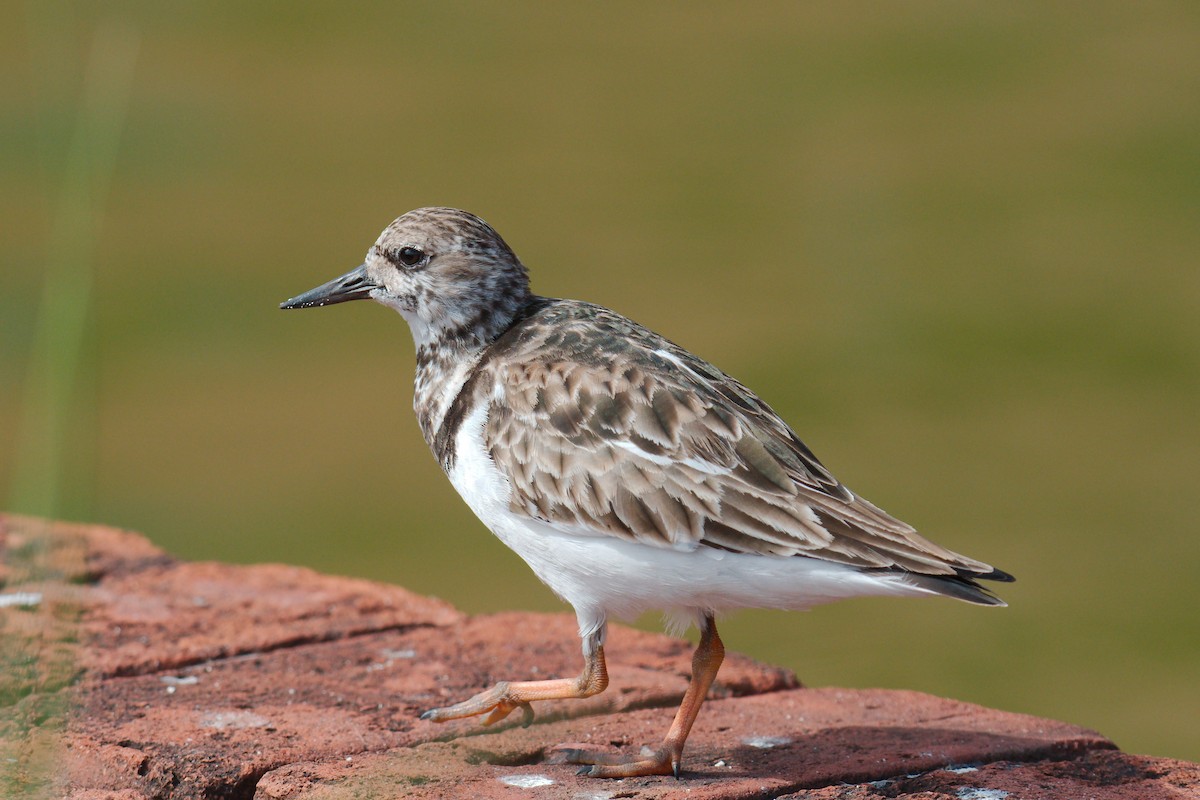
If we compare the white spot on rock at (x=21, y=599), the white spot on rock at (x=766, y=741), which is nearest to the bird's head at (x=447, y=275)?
the white spot on rock at (x=766, y=741)

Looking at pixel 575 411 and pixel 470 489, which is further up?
pixel 575 411

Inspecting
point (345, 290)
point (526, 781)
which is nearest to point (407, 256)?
point (345, 290)

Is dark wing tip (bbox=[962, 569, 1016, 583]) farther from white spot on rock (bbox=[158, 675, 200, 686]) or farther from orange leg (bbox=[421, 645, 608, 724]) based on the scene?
white spot on rock (bbox=[158, 675, 200, 686])

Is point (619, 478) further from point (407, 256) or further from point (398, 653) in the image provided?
point (398, 653)

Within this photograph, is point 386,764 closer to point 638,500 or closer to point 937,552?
point 638,500

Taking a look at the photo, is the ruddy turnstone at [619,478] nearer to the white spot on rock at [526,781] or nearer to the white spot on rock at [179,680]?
the white spot on rock at [526,781]

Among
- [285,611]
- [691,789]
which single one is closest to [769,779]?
[691,789]
